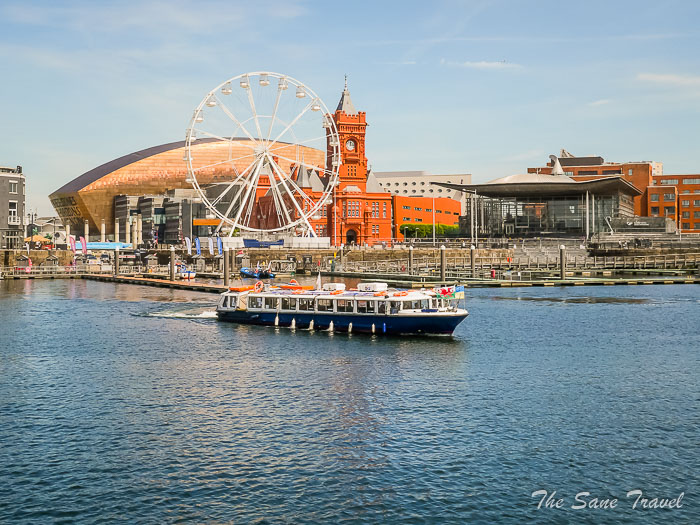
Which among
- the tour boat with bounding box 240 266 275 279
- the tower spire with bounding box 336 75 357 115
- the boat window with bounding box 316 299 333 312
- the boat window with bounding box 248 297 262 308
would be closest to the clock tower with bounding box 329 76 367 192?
the tower spire with bounding box 336 75 357 115

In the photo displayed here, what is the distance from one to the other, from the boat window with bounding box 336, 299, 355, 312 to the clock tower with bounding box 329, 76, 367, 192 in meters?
119

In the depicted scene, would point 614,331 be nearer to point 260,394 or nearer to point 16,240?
point 260,394

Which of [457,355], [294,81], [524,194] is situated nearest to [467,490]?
[457,355]

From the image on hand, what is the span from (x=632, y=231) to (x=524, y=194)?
88.6 feet

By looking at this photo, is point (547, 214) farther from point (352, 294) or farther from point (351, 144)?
point (352, 294)

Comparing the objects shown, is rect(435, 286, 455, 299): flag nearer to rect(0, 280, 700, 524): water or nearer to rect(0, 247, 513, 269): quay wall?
rect(0, 280, 700, 524): water

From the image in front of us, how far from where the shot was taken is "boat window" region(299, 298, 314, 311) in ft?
216

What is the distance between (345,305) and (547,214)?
442 feet

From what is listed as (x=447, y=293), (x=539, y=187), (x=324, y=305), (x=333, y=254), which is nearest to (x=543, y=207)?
(x=539, y=187)

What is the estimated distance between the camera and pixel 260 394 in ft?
137

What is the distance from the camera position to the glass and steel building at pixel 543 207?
182938 millimetres

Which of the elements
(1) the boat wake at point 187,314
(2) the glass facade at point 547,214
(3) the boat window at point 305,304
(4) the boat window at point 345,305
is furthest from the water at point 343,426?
(2) the glass facade at point 547,214

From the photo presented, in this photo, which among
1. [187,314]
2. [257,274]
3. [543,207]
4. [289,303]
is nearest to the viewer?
[289,303]

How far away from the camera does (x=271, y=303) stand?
225 feet
